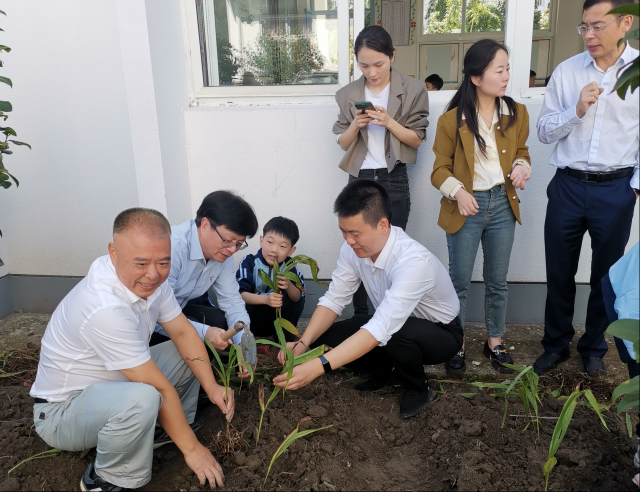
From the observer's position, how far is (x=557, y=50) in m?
6.48

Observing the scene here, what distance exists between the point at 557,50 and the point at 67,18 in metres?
5.44

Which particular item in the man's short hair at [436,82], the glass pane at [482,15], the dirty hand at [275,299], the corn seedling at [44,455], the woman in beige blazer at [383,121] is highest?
the glass pane at [482,15]

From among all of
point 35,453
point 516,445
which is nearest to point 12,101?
point 35,453

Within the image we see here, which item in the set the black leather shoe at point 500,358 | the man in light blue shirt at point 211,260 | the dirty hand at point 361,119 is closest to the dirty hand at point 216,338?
the man in light blue shirt at point 211,260

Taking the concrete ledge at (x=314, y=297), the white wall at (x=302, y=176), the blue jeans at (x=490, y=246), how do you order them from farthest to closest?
1. the concrete ledge at (x=314, y=297)
2. the white wall at (x=302, y=176)
3. the blue jeans at (x=490, y=246)

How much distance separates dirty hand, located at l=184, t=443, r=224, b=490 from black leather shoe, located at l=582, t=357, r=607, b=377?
80.3 inches

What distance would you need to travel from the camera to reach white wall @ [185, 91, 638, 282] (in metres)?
3.53

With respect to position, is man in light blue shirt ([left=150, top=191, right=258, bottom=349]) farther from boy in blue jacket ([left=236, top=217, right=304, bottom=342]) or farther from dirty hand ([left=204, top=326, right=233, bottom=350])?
boy in blue jacket ([left=236, top=217, right=304, bottom=342])

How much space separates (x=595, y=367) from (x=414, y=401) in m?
1.09

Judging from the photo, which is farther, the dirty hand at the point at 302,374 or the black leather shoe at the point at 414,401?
the black leather shoe at the point at 414,401

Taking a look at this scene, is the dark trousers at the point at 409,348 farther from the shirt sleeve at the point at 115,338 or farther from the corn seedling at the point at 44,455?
the corn seedling at the point at 44,455

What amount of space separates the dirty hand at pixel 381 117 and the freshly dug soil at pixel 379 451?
1451 mm

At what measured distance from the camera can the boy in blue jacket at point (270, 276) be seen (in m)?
3.14

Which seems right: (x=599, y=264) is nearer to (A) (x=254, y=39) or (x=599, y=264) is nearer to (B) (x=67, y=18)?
(A) (x=254, y=39)
